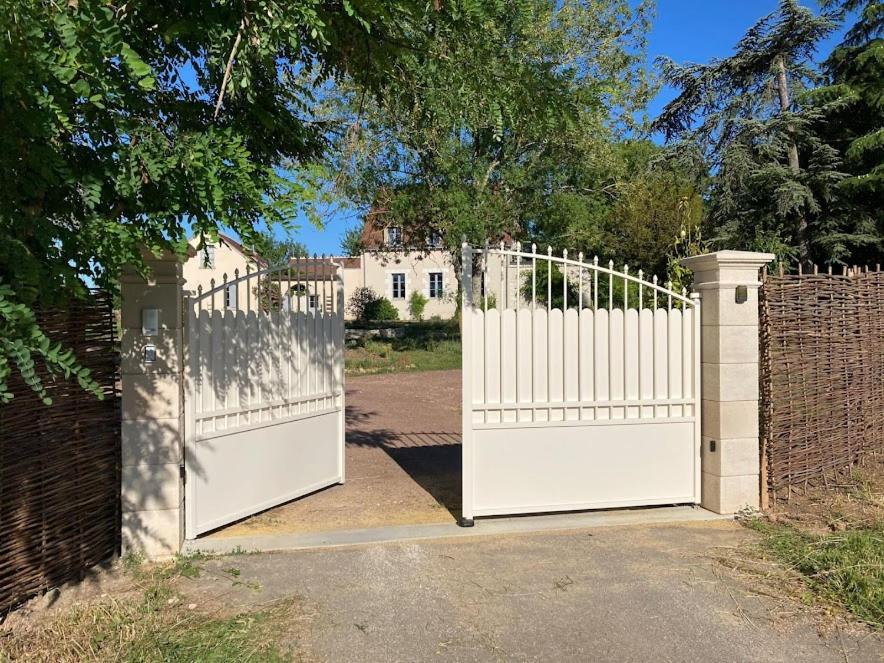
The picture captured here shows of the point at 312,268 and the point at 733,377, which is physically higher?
the point at 312,268

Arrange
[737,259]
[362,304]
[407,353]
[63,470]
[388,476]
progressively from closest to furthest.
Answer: [63,470] → [737,259] → [388,476] → [407,353] → [362,304]

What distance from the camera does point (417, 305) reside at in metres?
42.9

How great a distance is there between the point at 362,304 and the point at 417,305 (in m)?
3.50

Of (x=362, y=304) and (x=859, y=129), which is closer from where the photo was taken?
(x=859, y=129)

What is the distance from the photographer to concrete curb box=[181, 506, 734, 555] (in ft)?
16.9

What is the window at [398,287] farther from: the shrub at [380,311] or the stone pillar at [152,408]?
the stone pillar at [152,408]

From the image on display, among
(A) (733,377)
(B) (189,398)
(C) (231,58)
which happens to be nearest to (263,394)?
(B) (189,398)

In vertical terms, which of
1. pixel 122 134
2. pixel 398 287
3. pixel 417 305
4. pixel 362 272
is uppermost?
pixel 362 272

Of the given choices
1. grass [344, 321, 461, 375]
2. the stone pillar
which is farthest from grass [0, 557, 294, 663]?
grass [344, 321, 461, 375]

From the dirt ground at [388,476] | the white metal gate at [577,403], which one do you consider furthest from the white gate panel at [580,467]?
the dirt ground at [388,476]

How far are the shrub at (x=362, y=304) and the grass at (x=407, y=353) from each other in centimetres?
1033

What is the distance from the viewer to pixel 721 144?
19.0 meters

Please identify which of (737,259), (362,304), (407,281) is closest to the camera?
(737,259)

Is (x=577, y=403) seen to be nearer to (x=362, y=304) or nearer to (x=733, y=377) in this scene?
(x=733, y=377)
